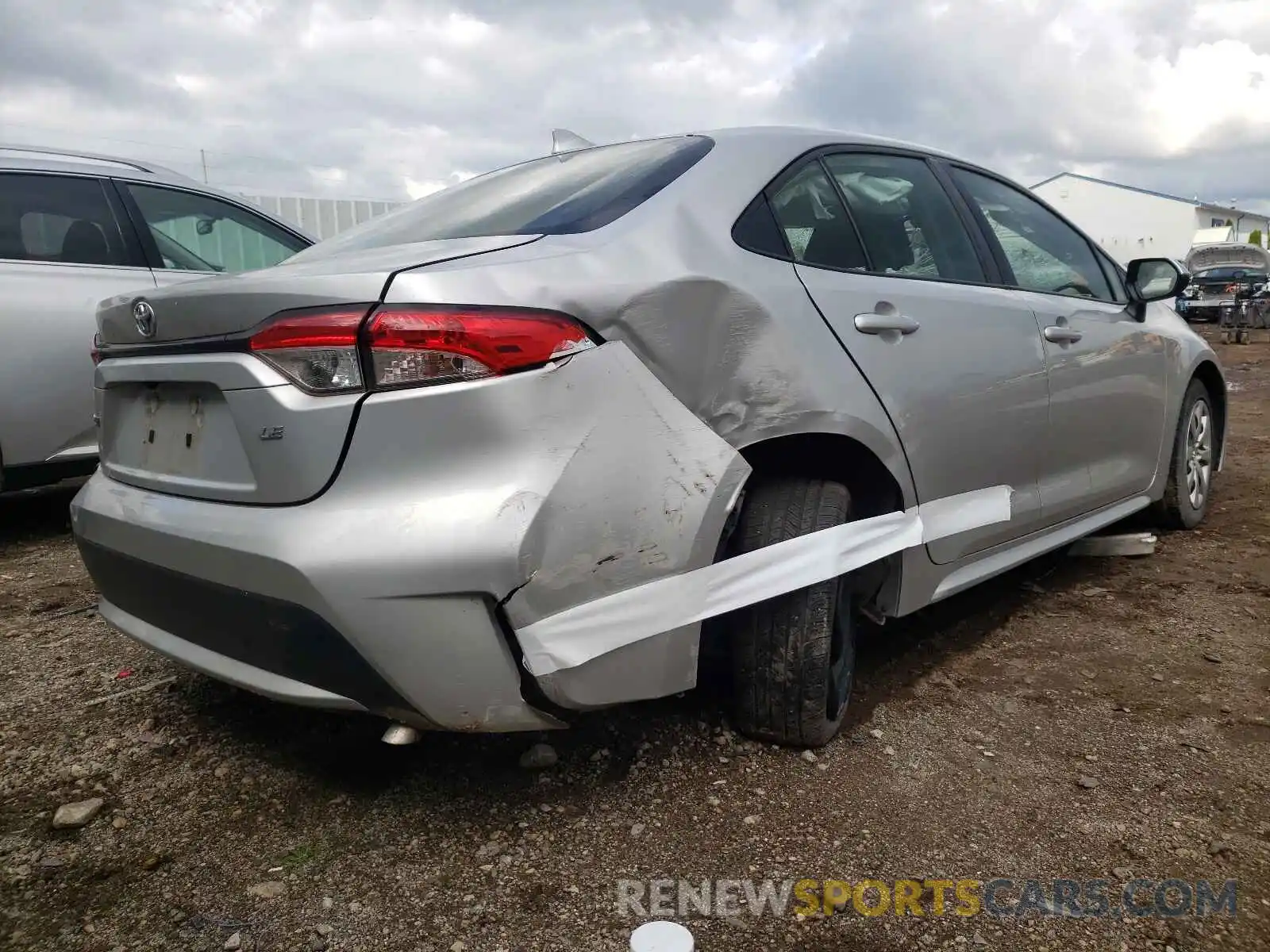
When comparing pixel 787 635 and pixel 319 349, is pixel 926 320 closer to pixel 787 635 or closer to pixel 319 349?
pixel 787 635

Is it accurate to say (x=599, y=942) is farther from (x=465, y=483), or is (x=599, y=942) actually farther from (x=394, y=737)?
(x=465, y=483)

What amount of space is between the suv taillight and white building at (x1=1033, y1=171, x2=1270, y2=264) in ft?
182

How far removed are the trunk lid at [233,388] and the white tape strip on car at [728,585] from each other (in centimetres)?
50

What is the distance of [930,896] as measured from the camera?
176cm

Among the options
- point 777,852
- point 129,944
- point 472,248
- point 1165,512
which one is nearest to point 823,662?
point 777,852

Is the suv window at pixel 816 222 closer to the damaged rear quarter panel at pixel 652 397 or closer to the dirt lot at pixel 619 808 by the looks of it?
the damaged rear quarter panel at pixel 652 397

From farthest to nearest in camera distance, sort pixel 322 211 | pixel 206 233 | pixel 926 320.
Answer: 1. pixel 322 211
2. pixel 206 233
3. pixel 926 320

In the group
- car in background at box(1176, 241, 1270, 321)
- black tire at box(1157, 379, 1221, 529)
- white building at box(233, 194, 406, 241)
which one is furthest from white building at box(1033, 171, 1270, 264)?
black tire at box(1157, 379, 1221, 529)

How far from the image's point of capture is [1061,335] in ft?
10.00

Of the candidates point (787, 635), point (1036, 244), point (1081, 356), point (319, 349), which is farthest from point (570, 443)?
point (1036, 244)

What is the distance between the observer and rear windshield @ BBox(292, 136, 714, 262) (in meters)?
2.01

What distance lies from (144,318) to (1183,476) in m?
3.95

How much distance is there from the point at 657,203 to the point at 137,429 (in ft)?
4.03

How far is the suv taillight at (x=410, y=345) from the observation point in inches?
63.9
